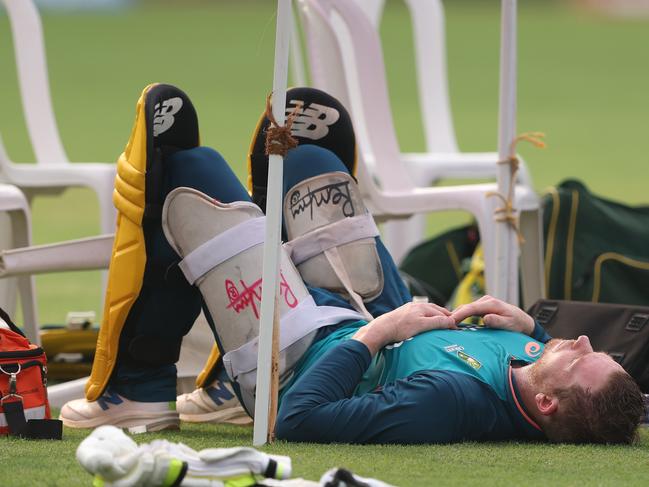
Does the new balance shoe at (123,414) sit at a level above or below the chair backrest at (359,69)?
below

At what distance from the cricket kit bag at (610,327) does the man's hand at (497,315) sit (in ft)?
1.13

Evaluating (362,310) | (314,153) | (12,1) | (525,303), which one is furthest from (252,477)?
(12,1)

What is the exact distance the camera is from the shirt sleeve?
2436mm

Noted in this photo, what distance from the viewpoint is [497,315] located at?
2.72m

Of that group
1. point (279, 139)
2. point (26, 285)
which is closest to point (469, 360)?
point (279, 139)

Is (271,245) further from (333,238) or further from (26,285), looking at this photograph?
(26,285)

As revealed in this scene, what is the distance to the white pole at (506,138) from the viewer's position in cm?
344

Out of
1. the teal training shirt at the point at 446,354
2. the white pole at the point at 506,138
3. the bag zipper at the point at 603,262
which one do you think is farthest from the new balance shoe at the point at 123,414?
the bag zipper at the point at 603,262

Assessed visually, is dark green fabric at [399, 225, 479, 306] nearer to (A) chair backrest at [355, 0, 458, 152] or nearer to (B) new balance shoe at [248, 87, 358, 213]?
(A) chair backrest at [355, 0, 458, 152]

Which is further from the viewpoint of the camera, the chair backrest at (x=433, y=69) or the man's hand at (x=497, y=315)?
the chair backrest at (x=433, y=69)

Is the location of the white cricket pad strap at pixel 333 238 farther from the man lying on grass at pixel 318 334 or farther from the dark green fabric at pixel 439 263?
the dark green fabric at pixel 439 263

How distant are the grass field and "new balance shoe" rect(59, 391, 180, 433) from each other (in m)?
0.06

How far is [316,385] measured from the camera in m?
2.46

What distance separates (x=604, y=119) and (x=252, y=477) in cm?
1217
